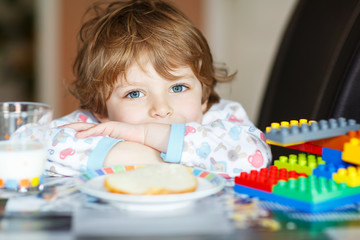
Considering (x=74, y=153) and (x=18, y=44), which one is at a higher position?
(x=74, y=153)

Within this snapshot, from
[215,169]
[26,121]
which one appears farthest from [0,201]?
[215,169]

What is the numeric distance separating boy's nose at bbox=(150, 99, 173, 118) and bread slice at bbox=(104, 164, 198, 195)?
430mm

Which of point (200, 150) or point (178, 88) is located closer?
point (200, 150)

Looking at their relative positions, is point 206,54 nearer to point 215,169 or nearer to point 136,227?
point 215,169

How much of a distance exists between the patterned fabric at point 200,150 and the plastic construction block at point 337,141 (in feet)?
0.64

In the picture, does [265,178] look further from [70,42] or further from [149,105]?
[70,42]

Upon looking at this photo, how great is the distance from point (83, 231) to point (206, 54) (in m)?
0.90

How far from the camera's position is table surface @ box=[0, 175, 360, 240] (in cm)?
60

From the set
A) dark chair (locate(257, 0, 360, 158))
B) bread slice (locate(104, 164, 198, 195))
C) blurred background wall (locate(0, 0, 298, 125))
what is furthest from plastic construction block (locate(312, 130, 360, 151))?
blurred background wall (locate(0, 0, 298, 125))

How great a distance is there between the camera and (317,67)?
1.37 m

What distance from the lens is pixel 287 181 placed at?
0.75 metres

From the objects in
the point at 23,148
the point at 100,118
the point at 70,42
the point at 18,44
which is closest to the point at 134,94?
the point at 100,118

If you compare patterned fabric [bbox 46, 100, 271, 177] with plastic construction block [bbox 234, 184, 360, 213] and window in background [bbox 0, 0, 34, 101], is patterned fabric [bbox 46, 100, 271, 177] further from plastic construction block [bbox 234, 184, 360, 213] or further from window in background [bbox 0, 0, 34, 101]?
window in background [bbox 0, 0, 34, 101]

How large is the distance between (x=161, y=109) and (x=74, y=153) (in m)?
0.29
